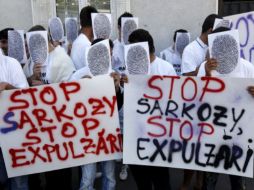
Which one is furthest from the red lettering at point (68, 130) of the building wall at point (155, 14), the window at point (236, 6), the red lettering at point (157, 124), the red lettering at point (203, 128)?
the window at point (236, 6)

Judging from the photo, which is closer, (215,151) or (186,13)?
(215,151)

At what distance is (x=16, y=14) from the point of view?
6484mm

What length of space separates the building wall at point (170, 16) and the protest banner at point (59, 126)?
4005 mm

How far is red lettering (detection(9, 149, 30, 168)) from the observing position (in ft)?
9.77

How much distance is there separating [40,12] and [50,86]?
152 inches

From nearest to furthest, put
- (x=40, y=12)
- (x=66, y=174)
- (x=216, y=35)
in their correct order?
(x=216, y=35), (x=66, y=174), (x=40, y=12)

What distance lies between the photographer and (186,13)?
6.79 metres

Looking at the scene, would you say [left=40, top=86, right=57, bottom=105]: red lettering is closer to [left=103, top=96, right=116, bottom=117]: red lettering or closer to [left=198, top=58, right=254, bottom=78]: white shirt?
[left=103, top=96, right=116, bottom=117]: red lettering

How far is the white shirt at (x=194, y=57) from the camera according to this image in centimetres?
376

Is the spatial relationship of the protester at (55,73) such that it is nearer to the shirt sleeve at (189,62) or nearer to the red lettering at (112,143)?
the red lettering at (112,143)

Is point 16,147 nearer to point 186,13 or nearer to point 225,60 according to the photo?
point 225,60

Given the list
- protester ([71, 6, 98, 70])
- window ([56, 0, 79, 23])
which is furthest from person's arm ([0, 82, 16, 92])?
window ([56, 0, 79, 23])

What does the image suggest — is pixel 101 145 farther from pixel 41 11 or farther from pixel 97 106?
pixel 41 11

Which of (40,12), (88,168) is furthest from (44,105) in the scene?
(40,12)
